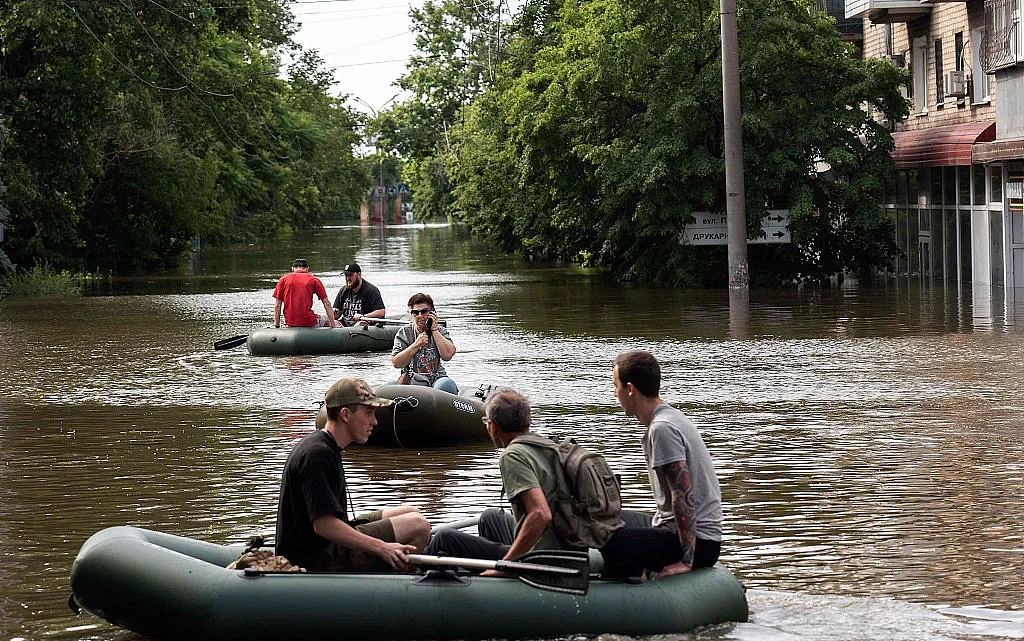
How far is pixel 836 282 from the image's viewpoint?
42094 millimetres

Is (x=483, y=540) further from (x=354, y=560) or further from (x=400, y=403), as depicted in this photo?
(x=400, y=403)

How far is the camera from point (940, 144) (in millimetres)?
37750

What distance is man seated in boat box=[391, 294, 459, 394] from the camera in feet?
51.3

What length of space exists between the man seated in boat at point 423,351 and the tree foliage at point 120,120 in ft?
73.1

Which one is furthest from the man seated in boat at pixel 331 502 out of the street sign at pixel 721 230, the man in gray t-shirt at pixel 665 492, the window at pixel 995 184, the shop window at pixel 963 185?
the street sign at pixel 721 230

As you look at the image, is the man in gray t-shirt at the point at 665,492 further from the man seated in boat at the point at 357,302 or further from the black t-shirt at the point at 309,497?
the man seated in boat at the point at 357,302

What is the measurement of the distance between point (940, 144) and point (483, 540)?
103 feet

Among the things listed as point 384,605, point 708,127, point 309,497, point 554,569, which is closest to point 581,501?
point 554,569

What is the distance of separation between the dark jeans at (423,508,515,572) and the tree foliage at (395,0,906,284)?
3074 centimetres

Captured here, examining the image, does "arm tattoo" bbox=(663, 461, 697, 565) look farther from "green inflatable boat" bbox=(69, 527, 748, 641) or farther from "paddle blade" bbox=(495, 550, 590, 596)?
"paddle blade" bbox=(495, 550, 590, 596)

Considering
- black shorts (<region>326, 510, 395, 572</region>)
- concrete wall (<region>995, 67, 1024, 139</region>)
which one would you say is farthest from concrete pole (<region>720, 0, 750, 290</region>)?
black shorts (<region>326, 510, 395, 572</region>)

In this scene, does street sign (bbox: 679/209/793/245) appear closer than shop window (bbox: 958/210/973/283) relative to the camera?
No

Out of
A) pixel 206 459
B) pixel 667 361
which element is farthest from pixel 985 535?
pixel 667 361

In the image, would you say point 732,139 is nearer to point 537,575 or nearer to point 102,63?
point 102,63
